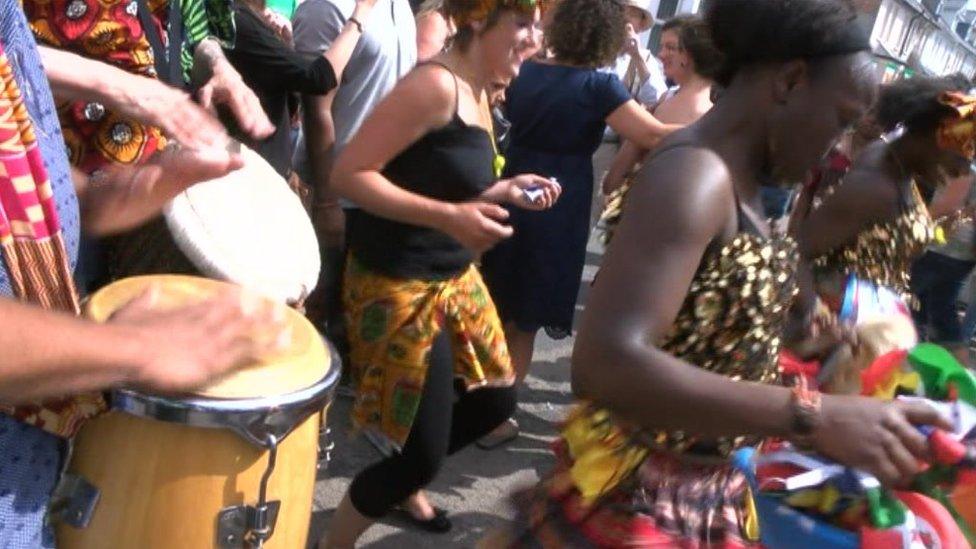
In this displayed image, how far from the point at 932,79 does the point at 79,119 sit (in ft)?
8.71

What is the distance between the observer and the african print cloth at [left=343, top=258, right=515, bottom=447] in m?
2.54

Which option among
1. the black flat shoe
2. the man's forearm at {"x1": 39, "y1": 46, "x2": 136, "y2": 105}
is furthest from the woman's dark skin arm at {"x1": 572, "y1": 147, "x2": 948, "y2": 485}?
the black flat shoe

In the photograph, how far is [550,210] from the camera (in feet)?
12.7

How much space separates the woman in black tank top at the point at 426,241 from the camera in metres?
2.46

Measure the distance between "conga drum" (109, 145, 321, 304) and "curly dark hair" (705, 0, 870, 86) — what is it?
0.88 meters

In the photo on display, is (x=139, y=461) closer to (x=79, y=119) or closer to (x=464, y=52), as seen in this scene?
(x=79, y=119)

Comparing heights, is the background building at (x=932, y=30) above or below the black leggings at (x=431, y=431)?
below

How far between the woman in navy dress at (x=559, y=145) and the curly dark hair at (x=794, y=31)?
2159mm

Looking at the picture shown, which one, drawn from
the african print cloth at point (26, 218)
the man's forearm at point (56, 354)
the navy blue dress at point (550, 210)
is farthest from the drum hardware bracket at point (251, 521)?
the navy blue dress at point (550, 210)

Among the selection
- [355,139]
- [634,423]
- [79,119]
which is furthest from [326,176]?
[634,423]

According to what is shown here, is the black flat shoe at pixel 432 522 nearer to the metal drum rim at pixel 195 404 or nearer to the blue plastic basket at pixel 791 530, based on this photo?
the metal drum rim at pixel 195 404

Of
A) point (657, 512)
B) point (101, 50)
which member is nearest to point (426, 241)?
point (101, 50)

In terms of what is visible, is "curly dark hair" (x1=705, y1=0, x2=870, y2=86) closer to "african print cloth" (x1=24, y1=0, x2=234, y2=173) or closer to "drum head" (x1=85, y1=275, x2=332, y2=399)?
"drum head" (x1=85, y1=275, x2=332, y2=399)

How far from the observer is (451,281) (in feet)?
8.60
